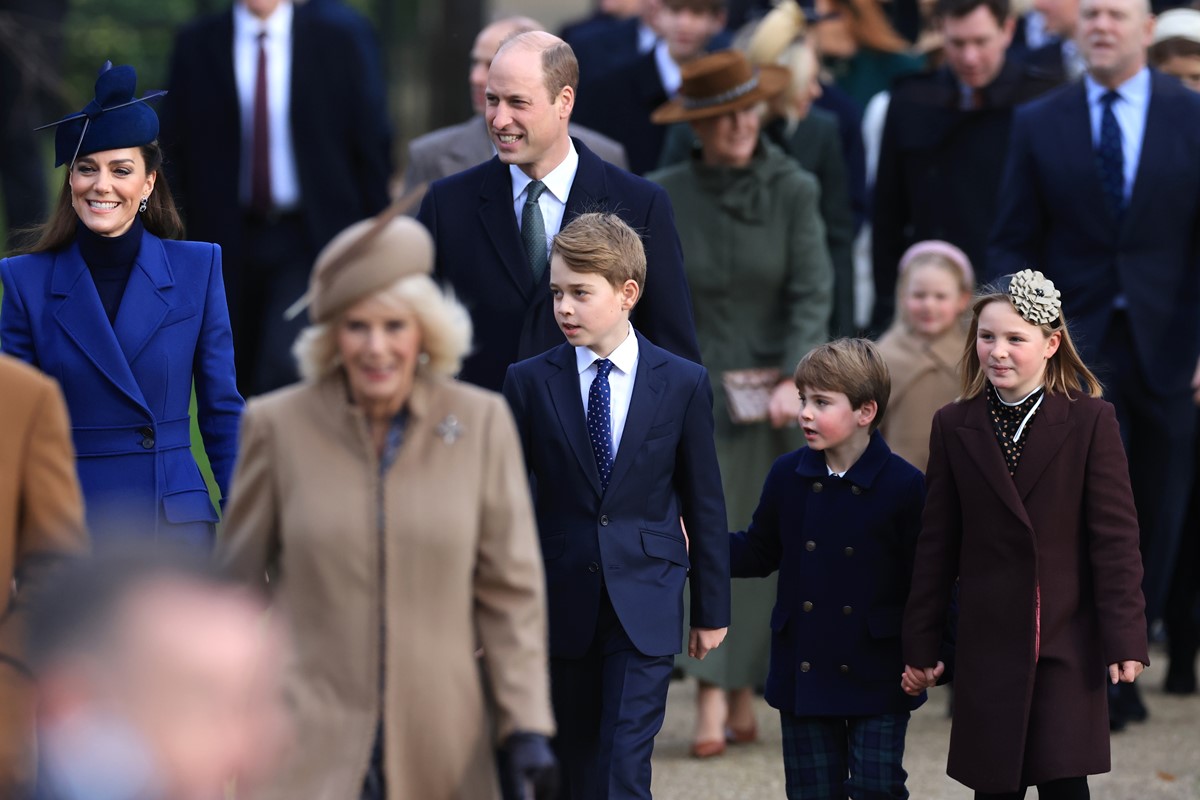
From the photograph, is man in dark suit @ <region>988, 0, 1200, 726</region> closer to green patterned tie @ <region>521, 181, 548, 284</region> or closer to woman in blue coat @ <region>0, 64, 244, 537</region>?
green patterned tie @ <region>521, 181, 548, 284</region>

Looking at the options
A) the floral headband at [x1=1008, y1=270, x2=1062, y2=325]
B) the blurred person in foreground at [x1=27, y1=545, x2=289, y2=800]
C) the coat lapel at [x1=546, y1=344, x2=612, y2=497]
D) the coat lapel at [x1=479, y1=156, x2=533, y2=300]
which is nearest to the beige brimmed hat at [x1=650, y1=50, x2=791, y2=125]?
the coat lapel at [x1=479, y1=156, x2=533, y2=300]

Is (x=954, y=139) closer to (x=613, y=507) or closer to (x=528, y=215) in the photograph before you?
(x=528, y=215)

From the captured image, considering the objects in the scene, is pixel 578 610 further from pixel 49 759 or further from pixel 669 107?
pixel 669 107

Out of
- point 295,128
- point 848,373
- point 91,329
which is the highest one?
point 295,128

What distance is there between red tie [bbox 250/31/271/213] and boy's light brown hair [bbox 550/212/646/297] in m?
4.43

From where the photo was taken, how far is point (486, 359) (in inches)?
257

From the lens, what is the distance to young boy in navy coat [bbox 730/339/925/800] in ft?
19.8

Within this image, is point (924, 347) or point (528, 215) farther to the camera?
point (924, 347)

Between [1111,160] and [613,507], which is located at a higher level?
[1111,160]

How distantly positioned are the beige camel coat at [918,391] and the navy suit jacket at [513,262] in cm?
180

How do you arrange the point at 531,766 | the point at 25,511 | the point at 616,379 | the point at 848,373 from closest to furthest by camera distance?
the point at 531,766
the point at 25,511
the point at 616,379
the point at 848,373

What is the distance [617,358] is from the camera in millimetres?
5902

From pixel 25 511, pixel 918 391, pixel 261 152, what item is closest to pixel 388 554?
pixel 25 511

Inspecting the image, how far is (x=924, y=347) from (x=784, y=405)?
1.87ft
